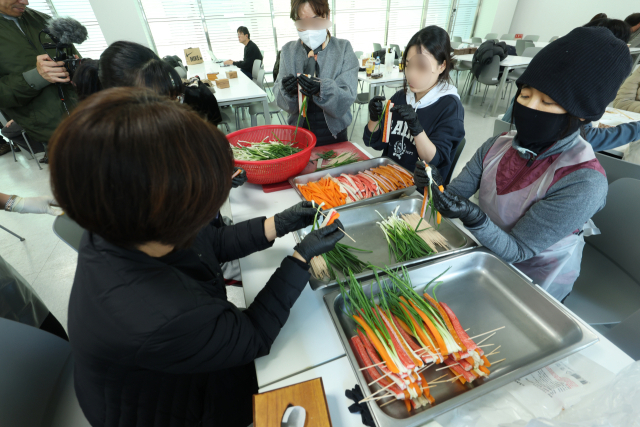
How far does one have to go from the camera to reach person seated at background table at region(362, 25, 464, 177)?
172cm

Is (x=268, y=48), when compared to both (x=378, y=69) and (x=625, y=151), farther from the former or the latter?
(x=625, y=151)

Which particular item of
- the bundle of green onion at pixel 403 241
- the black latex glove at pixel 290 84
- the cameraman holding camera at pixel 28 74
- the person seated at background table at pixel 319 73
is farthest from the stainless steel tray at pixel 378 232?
the cameraman holding camera at pixel 28 74

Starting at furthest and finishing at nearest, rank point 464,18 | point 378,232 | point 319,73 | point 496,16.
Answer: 1. point 464,18
2. point 496,16
3. point 319,73
4. point 378,232

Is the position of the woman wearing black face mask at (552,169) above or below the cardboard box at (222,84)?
above

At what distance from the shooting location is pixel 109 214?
589 millimetres

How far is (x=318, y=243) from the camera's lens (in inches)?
41.6

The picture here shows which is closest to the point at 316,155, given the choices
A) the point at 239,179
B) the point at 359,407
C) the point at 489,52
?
the point at 239,179

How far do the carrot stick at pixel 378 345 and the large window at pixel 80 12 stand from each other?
9100 mm

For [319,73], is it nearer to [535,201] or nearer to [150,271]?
[535,201]

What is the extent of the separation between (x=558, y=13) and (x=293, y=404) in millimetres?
12841

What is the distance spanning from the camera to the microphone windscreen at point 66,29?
208 cm

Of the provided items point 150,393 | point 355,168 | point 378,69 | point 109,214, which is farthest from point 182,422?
point 378,69

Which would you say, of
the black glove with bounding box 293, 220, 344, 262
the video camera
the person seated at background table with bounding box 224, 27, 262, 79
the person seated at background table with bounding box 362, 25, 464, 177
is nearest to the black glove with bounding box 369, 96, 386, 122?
the person seated at background table with bounding box 362, 25, 464, 177

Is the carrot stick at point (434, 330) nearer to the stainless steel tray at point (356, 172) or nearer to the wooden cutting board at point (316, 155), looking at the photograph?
the stainless steel tray at point (356, 172)
